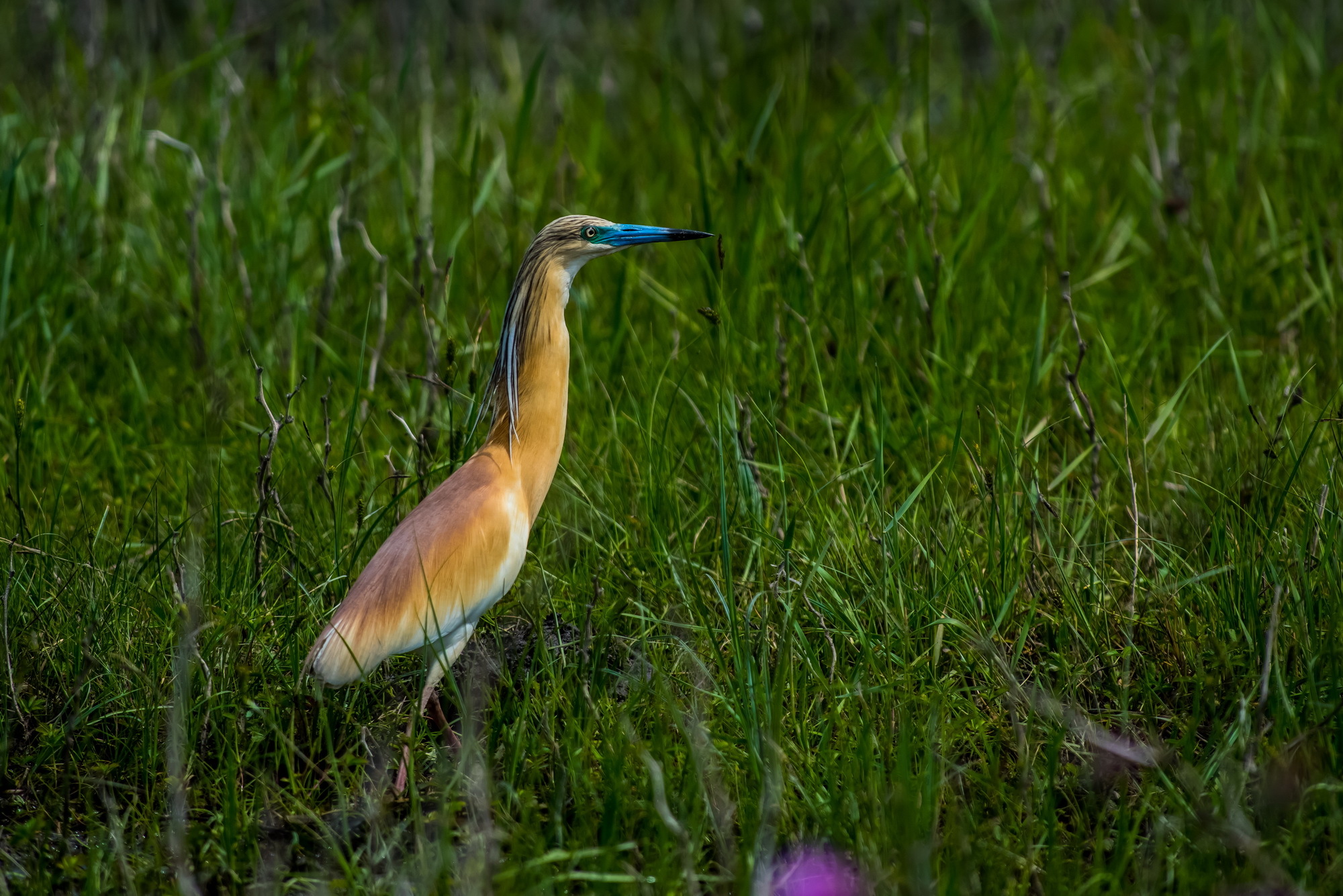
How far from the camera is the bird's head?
2.81 metres

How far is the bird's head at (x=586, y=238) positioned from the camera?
2.81 metres

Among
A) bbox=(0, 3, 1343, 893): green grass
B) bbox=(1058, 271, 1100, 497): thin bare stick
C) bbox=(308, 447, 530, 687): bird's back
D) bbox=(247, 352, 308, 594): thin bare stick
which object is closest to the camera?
bbox=(0, 3, 1343, 893): green grass

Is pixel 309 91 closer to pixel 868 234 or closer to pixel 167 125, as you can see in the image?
pixel 167 125

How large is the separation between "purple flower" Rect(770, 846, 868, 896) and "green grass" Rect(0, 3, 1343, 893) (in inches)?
1.6

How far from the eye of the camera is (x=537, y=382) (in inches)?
110

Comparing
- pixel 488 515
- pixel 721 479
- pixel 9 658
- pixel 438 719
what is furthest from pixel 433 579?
pixel 9 658

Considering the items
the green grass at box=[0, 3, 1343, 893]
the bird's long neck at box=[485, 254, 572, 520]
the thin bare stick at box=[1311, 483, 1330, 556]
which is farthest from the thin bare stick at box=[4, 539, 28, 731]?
the thin bare stick at box=[1311, 483, 1330, 556]

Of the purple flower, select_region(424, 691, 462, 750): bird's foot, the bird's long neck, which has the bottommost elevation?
select_region(424, 691, 462, 750): bird's foot

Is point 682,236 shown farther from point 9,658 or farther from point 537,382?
point 9,658

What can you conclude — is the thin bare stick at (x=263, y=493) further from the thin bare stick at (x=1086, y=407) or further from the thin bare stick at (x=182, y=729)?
the thin bare stick at (x=1086, y=407)

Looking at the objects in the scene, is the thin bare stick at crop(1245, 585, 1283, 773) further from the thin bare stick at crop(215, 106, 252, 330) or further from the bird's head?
the thin bare stick at crop(215, 106, 252, 330)

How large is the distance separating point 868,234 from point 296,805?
275 cm

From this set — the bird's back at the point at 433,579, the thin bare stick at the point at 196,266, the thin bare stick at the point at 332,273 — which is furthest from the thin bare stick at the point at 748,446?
the thin bare stick at the point at 196,266

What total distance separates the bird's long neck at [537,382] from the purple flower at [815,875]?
38.2 inches
